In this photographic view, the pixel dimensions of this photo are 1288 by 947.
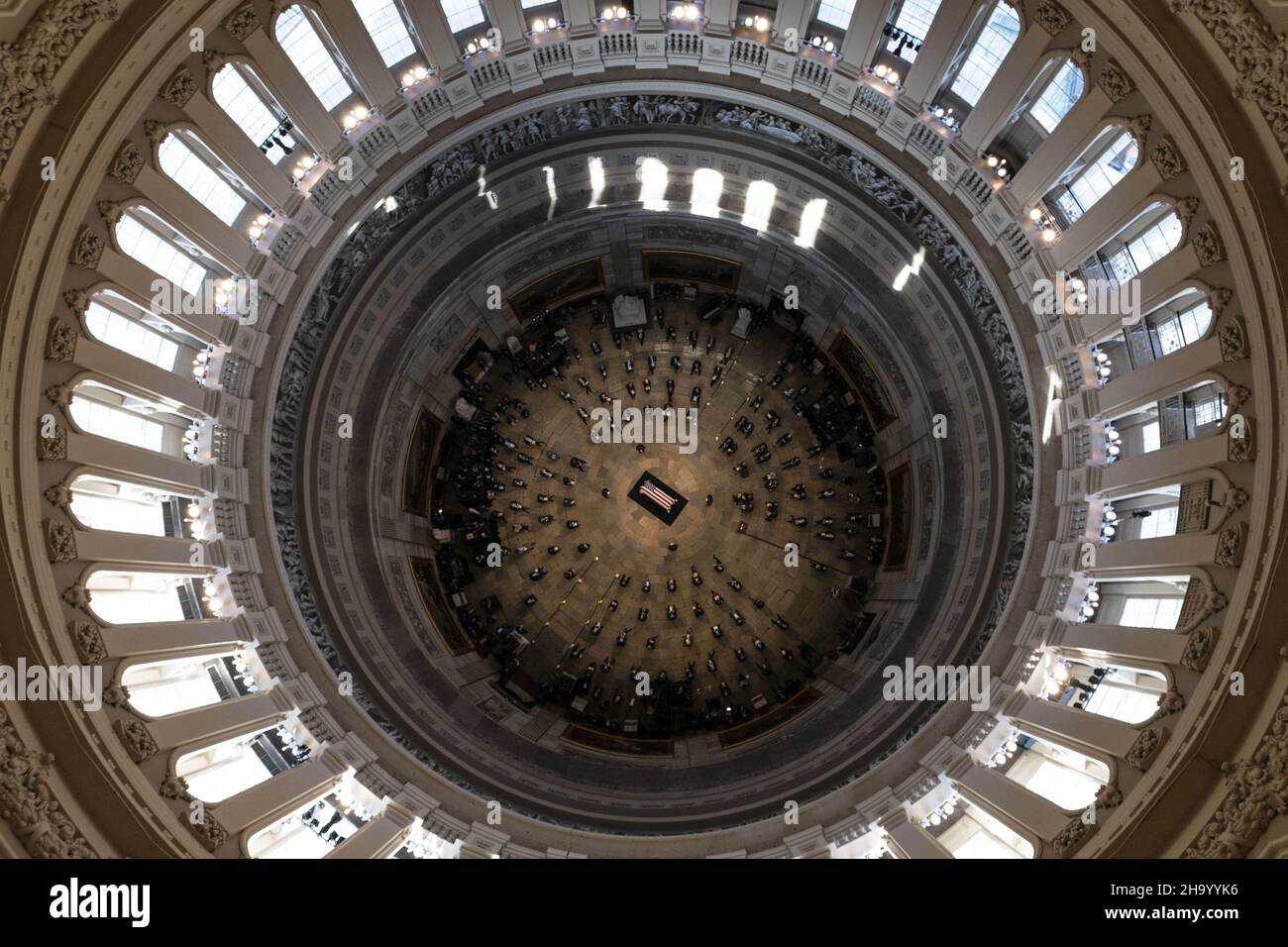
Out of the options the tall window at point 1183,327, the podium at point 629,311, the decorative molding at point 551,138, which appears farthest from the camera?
the podium at point 629,311

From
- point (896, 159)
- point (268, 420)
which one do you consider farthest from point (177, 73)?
point (896, 159)

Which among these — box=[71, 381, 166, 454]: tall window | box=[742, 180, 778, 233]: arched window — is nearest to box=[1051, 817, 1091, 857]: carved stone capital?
box=[742, 180, 778, 233]: arched window

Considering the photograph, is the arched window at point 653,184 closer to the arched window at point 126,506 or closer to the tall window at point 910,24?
the tall window at point 910,24

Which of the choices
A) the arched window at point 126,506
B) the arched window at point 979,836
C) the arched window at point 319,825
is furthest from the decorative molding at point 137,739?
the arched window at point 979,836

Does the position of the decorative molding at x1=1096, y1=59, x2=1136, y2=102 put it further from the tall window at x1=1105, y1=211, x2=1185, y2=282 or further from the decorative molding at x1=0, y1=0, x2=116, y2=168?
the decorative molding at x1=0, y1=0, x2=116, y2=168

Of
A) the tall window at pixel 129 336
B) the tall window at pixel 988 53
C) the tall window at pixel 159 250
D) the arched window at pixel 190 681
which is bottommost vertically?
the arched window at pixel 190 681

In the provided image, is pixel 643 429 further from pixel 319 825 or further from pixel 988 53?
pixel 319 825

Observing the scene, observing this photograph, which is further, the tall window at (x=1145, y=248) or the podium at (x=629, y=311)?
the podium at (x=629, y=311)

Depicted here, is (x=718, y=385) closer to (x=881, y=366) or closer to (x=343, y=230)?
(x=881, y=366)
